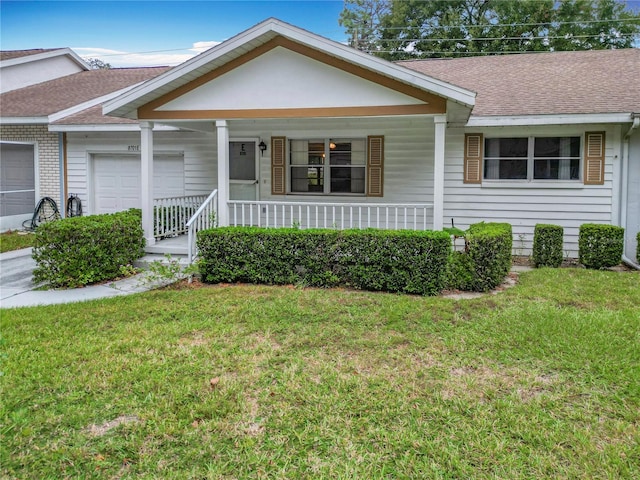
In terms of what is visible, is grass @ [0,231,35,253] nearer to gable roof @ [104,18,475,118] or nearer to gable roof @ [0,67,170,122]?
gable roof @ [0,67,170,122]

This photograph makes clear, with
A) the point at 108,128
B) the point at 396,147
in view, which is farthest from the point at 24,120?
the point at 396,147

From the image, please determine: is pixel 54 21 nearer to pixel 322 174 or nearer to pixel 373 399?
pixel 322 174

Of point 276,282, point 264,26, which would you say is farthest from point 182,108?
point 276,282

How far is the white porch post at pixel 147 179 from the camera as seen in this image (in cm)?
841

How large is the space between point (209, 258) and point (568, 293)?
17.1ft

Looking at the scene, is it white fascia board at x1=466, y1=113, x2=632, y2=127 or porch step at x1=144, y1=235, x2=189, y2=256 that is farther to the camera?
porch step at x1=144, y1=235, x2=189, y2=256

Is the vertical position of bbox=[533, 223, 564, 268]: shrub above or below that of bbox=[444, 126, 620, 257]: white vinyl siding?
below

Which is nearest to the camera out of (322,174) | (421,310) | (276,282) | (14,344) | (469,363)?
(469,363)

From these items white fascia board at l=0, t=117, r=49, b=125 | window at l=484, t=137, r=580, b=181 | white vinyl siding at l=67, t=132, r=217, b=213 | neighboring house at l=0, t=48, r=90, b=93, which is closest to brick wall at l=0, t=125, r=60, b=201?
white vinyl siding at l=67, t=132, r=217, b=213

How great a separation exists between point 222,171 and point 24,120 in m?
6.93

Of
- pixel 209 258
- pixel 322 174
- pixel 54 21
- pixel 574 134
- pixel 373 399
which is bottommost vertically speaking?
pixel 373 399

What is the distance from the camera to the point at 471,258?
6.70 metres

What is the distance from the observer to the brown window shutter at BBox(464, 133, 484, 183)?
941cm

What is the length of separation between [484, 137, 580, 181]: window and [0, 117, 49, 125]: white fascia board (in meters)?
10.4
